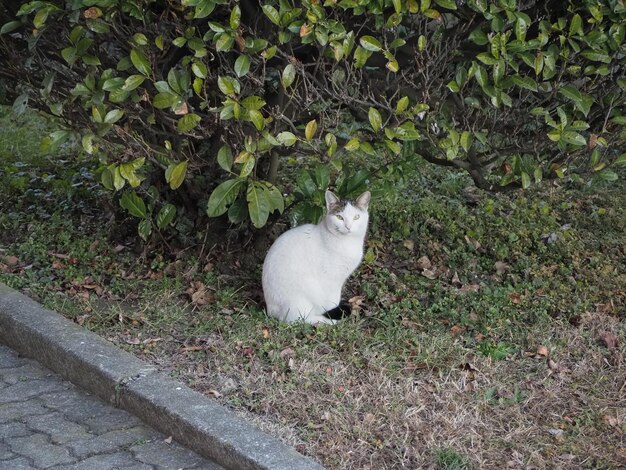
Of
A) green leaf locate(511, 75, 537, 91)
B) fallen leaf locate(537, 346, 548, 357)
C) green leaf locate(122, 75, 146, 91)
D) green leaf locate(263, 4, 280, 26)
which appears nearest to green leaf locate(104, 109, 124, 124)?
green leaf locate(122, 75, 146, 91)

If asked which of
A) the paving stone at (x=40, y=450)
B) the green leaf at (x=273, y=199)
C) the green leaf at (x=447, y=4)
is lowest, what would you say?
the paving stone at (x=40, y=450)

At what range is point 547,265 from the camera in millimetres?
5590

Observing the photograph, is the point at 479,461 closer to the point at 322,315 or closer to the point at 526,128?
the point at 322,315

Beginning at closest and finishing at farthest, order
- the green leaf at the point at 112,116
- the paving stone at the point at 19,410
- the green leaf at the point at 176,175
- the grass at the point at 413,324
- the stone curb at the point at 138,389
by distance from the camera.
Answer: the stone curb at the point at 138,389
the grass at the point at 413,324
the paving stone at the point at 19,410
the green leaf at the point at 112,116
the green leaf at the point at 176,175

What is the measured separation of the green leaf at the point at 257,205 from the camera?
15.0ft

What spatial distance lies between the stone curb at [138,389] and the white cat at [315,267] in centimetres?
90

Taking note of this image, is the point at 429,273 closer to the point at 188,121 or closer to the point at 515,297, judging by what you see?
the point at 515,297

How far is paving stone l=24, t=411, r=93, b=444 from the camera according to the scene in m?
3.88

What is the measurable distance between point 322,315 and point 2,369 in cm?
170

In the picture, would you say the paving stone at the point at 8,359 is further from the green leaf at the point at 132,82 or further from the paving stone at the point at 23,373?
the green leaf at the point at 132,82

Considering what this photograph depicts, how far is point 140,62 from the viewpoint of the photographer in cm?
432

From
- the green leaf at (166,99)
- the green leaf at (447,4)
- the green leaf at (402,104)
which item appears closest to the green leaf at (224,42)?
the green leaf at (166,99)

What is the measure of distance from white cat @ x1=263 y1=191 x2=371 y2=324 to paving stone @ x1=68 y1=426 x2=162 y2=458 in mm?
1144

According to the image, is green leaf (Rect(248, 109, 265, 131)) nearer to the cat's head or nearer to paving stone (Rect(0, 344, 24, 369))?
the cat's head
